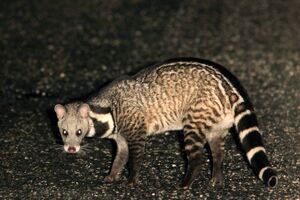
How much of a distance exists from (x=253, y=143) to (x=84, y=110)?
1.74 m

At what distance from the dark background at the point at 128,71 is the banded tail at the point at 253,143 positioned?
335mm

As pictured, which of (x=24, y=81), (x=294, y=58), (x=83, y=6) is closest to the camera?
(x=24, y=81)

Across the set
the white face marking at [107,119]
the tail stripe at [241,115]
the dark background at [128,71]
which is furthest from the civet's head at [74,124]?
the tail stripe at [241,115]

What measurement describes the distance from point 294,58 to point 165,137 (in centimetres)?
384

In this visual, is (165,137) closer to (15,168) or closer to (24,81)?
(15,168)

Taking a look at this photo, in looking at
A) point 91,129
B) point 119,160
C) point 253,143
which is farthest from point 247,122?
point 91,129

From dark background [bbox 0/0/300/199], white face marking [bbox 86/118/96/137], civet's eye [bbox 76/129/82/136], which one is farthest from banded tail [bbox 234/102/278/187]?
civet's eye [bbox 76/129/82/136]

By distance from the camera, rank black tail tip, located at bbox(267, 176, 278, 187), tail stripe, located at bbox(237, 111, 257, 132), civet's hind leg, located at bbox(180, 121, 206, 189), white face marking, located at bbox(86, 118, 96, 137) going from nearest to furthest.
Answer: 1. black tail tip, located at bbox(267, 176, 278, 187)
2. tail stripe, located at bbox(237, 111, 257, 132)
3. civet's hind leg, located at bbox(180, 121, 206, 189)
4. white face marking, located at bbox(86, 118, 96, 137)

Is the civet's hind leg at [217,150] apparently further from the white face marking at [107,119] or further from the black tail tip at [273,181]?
the white face marking at [107,119]

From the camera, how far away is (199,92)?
733 cm

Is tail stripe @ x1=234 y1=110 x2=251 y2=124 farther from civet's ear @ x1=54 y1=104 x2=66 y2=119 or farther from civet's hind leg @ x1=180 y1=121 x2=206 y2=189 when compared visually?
civet's ear @ x1=54 y1=104 x2=66 y2=119

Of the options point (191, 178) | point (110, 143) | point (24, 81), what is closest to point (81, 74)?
point (24, 81)

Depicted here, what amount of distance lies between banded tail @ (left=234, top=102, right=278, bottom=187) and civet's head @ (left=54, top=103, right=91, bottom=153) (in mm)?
1539

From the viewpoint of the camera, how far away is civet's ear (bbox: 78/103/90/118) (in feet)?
23.7
